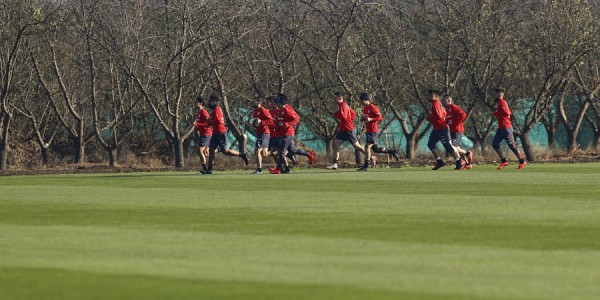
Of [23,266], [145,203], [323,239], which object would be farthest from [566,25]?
[23,266]

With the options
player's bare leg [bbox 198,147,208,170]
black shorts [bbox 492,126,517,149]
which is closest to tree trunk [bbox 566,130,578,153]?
black shorts [bbox 492,126,517,149]

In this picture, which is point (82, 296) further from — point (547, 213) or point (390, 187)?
point (390, 187)

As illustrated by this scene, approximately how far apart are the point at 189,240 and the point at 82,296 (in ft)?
15.5

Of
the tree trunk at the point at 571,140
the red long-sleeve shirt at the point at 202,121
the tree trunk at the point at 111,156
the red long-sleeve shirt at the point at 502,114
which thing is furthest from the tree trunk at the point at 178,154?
the tree trunk at the point at 571,140

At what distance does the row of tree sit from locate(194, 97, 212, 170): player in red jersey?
217 inches

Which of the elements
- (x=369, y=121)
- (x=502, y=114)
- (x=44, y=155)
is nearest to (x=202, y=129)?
(x=369, y=121)

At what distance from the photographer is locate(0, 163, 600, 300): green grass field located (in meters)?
10.9

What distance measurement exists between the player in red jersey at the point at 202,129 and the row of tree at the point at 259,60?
552 cm

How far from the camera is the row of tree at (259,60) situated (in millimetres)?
44969

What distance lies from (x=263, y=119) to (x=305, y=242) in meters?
22.7

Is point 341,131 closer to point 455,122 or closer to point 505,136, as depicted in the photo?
point 455,122

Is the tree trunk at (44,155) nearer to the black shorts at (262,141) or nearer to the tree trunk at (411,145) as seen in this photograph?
the tree trunk at (411,145)

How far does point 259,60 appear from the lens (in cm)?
4453

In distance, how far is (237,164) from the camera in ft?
150
